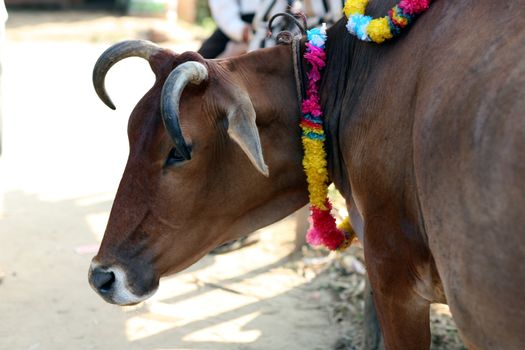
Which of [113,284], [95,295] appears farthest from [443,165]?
[95,295]

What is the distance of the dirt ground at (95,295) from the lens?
15.6 ft

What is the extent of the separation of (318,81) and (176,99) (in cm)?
72

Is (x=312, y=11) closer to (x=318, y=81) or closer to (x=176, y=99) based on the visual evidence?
(x=318, y=81)

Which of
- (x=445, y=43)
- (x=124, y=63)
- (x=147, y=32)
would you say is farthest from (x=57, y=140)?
(x=445, y=43)

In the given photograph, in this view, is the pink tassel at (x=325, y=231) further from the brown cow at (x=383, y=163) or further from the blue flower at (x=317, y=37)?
the blue flower at (x=317, y=37)

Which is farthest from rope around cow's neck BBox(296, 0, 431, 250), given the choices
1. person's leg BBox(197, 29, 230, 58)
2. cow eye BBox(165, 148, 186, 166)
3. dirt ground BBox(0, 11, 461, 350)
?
person's leg BBox(197, 29, 230, 58)

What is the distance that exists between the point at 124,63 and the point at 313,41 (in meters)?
7.52

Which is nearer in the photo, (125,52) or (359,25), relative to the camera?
(359,25)

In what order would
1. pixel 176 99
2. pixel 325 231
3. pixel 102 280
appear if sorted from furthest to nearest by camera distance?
pixel 325 231 < pixel 102 280 < pixel 176 99

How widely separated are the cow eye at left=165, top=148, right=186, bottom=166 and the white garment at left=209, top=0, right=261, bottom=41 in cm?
240

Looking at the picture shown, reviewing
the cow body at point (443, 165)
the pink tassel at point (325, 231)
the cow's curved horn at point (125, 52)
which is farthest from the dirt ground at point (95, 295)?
the cow's curved horn at point (125, 52)

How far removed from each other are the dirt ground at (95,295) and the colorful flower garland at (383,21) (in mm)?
1962

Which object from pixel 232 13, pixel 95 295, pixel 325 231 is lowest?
pixel 95 295

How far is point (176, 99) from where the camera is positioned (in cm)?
298
